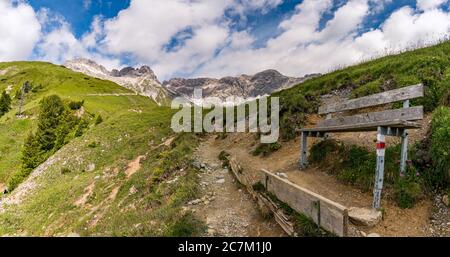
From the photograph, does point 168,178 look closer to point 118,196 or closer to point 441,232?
point 118,196

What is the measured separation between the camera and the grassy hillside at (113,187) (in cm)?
1250

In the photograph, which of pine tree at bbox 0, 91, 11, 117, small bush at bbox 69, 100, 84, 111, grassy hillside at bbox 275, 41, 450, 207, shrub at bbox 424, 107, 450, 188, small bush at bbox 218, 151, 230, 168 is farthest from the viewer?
pine tree at bbox 0, 91, 11, 117

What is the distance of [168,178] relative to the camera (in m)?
16.6

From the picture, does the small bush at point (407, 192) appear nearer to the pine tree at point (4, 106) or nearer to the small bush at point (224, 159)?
the small bush at point (224, 159)

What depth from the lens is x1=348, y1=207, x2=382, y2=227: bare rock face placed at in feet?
23.5

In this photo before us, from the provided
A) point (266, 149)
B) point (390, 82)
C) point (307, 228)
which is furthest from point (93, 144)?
point (307, 228)

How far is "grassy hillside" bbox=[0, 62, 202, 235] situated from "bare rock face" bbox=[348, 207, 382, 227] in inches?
172

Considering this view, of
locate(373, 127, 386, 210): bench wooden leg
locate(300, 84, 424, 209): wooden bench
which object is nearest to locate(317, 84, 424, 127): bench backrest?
locate(300, 84, 424, 209): wooden bench

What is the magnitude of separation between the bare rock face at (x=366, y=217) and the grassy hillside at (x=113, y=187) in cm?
436

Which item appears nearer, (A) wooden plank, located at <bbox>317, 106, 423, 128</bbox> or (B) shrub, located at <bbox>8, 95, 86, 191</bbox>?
(A) wooden plank, located at <bbox>317, 106, 423, 128</bbox>

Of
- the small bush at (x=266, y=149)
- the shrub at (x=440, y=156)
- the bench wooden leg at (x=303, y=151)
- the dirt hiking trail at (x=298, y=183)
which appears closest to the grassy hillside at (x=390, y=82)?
the small bush at (x=266, y=149)

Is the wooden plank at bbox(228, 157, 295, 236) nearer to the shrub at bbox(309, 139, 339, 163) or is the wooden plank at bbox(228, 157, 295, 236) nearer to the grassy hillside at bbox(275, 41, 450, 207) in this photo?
the grassy hillside at bbox(275, 41, 450, 207)

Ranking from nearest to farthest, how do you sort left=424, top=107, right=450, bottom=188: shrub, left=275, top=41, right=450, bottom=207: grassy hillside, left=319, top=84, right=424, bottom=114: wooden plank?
left=424, top=107, right=450, bottom=188: shrub → left=275, top=41, right=450, bottom=207: grassy hillside → left=319, top=84, right=424, bottom=114: wooden plank
